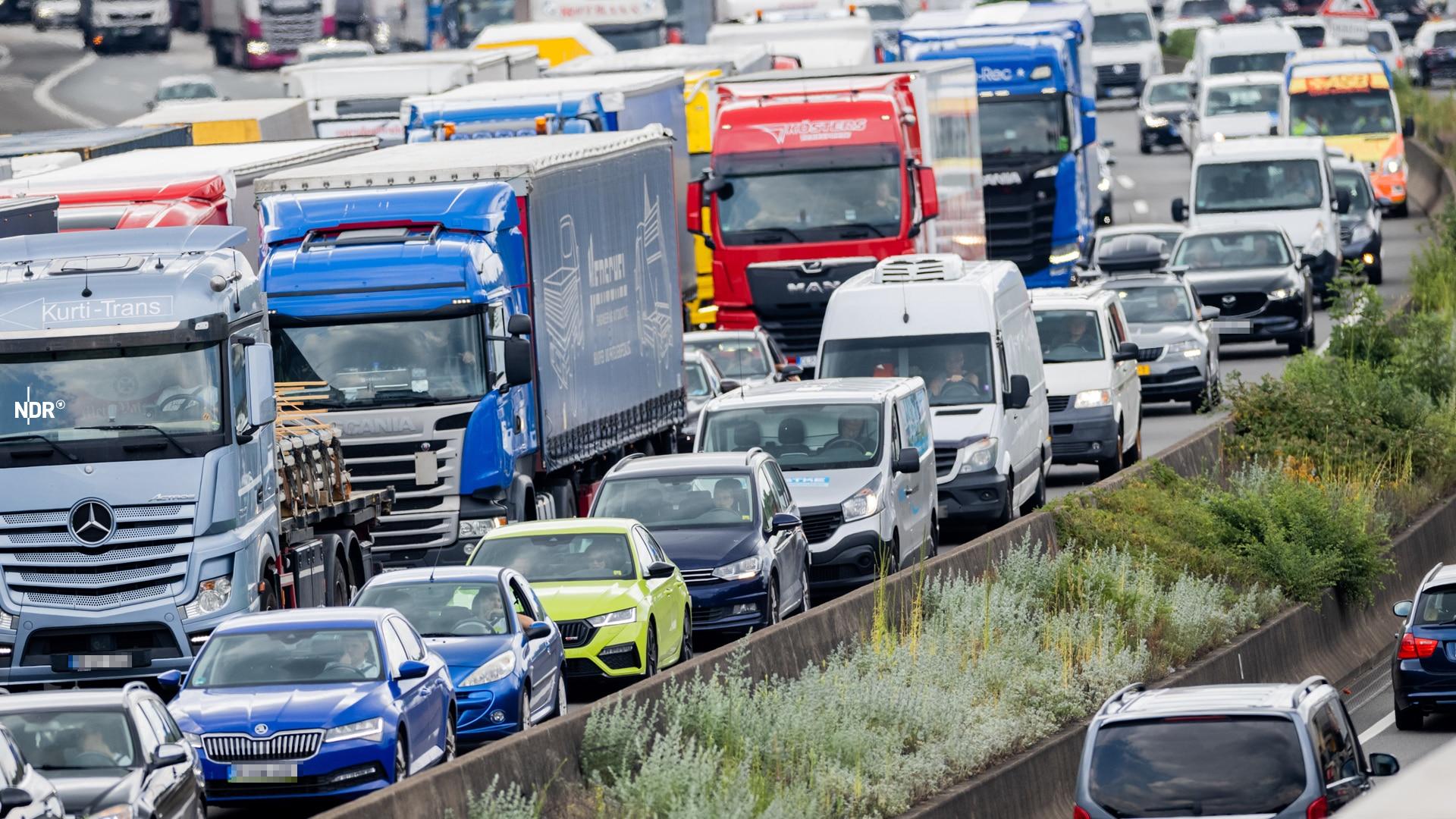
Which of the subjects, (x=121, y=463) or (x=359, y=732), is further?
(x=121, y=463)

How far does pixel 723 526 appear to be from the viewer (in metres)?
21.5

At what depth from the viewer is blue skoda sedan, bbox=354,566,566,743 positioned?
1672 centimetres

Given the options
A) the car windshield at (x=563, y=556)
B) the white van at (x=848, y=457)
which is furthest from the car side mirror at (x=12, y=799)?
the white van at (x=848, y=457)

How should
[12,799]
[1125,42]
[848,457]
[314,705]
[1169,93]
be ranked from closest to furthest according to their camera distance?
[12,799] < [314,705] < [848,457] < [1169,93] < [1125,42]

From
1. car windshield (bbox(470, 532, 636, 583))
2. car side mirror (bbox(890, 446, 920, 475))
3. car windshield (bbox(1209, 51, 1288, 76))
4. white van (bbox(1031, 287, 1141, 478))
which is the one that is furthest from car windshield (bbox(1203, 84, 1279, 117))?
car windshield (bbox(470, 532, 636, 583))

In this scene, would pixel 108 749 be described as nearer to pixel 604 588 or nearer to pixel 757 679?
pixel 757 679

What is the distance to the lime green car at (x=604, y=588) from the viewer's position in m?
18.8

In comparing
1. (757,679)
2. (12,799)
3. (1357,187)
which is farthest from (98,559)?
A: (1357,187)

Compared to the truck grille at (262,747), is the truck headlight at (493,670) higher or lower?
lower

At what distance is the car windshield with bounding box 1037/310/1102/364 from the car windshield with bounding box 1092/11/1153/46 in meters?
46.2

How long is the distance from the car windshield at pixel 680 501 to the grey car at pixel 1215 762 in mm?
8938

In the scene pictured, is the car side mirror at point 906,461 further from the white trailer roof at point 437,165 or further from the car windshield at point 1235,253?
the car windshield at point 1235,253

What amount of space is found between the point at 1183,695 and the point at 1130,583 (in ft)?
31.0

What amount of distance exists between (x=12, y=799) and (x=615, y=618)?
7662 millimetres
